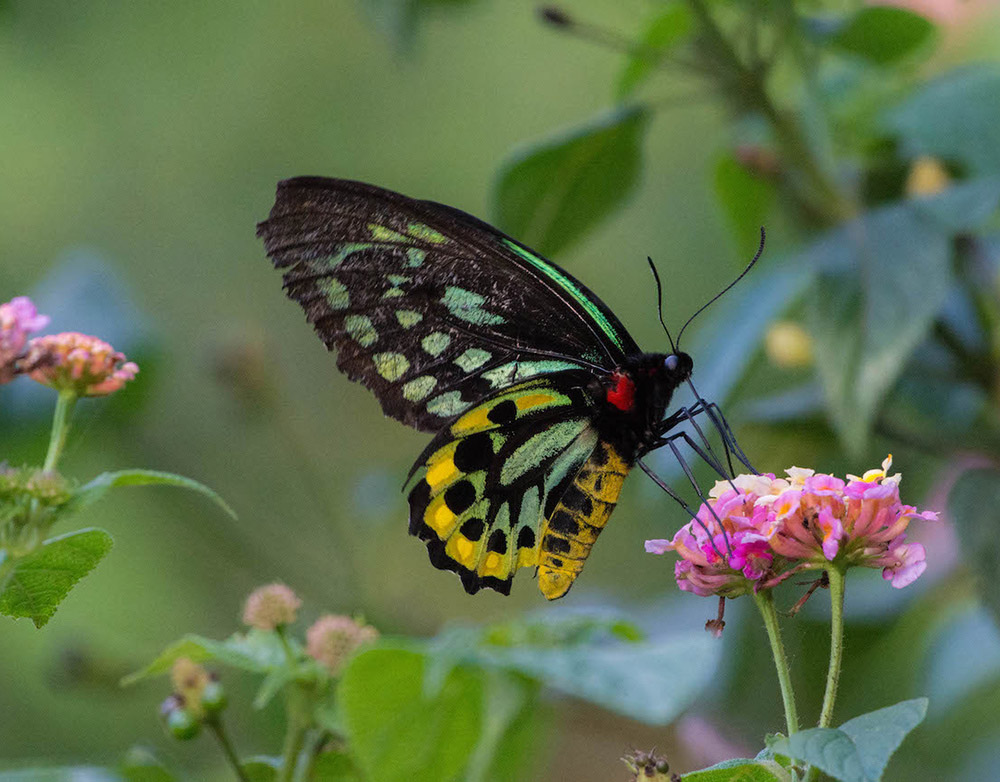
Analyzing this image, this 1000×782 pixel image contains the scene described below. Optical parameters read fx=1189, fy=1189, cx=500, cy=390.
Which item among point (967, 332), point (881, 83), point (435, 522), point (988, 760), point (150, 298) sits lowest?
point (435, 522)

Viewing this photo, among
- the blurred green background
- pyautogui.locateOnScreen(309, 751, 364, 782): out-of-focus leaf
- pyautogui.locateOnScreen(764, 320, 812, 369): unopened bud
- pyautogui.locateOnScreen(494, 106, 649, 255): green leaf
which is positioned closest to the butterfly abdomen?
pyautogui.locateOnScreen(309, 751, 364, 782): out-of-focus leaf

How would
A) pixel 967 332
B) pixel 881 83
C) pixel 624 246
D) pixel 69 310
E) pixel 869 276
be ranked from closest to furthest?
1. pixel 869 276
2. pixel 967 332
3. pixel 881 83
4. pixel 69 310
5. pixel 624 246

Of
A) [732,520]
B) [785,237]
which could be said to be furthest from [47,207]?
[732,520]

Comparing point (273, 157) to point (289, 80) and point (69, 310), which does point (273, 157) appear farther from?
point (69, 310)

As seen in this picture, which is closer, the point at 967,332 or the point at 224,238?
the point at 967,332

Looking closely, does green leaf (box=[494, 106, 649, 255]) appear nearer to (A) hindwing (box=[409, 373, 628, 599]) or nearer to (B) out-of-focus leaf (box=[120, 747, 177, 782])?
(A) hindwing (box=[409, 373, 628, 599])

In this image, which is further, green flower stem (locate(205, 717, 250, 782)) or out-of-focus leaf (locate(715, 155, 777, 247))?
out-of-focus leaf (locate(715, 155, 777, 247))

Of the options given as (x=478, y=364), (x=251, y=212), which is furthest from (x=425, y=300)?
(x=251, y=212)
